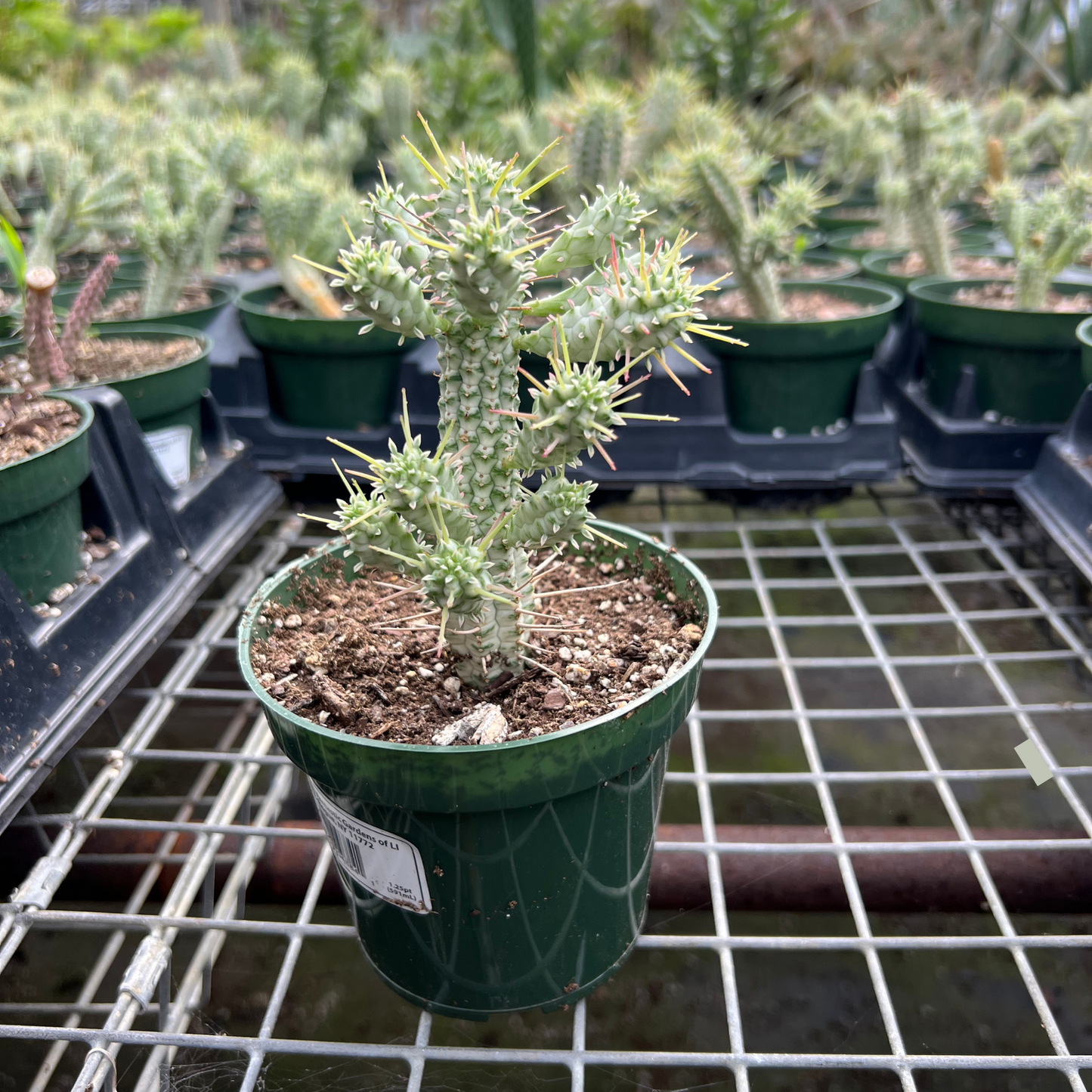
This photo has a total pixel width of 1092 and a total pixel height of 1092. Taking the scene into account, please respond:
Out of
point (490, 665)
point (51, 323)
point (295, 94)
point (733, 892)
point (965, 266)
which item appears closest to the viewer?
point (490, 665)

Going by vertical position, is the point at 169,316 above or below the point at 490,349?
below

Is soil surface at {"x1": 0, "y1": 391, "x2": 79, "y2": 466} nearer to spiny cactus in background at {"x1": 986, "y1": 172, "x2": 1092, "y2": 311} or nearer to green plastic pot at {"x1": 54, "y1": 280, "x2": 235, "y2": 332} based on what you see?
green plastic pot at {"x1": 54, "y1": 280, "x2": 235, "y2": 332}

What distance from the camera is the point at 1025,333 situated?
1.58 meters

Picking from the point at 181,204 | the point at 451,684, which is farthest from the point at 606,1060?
the point at 181,204

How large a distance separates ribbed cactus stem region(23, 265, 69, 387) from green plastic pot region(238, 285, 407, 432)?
42 centimetres

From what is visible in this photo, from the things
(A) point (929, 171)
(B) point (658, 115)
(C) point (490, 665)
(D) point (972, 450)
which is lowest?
(D) point (972, 450)

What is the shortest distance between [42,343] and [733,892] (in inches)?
48.9

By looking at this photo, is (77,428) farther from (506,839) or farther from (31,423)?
(506,839)

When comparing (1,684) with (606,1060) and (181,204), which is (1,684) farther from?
(181,204)

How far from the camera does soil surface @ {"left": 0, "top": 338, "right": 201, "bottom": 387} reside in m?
1.41

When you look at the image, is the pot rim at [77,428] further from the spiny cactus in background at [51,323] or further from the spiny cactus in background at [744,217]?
the spiny cactus in background at [744,217]

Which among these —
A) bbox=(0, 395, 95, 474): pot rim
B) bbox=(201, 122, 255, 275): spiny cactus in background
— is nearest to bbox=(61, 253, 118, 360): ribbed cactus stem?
bbox=(0, 395, 95, 474): pot rim

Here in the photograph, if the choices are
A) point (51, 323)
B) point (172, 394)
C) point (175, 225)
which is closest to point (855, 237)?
point (175, 225)

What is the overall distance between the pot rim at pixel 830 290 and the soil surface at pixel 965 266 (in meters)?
0.24
